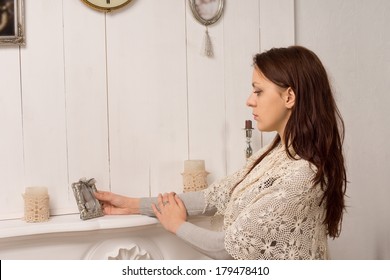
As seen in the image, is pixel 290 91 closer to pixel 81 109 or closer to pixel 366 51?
pixel 81 109

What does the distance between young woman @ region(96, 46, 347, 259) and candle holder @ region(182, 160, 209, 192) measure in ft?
Answer: 0.74

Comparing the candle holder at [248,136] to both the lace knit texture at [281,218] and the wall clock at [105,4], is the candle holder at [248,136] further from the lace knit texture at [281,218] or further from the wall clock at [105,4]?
the wall clock at [105,4]

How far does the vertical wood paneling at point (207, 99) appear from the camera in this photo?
4.97 feet

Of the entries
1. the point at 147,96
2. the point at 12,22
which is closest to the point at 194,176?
the point at 147,96

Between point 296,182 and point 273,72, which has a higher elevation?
point 273,72

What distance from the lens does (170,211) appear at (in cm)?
132

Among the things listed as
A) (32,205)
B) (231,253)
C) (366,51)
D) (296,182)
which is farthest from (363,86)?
(32,205)

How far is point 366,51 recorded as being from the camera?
68.5 inches

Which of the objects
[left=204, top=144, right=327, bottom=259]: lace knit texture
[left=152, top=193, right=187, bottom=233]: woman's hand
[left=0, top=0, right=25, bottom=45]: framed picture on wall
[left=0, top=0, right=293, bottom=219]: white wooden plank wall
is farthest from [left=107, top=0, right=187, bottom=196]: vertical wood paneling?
[left=204, top=144, right=327, bottom=259]: lace knit texture

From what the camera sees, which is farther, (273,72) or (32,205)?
(32,205)

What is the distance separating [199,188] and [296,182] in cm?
48

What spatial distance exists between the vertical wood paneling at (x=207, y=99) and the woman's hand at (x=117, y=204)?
10.4 inches

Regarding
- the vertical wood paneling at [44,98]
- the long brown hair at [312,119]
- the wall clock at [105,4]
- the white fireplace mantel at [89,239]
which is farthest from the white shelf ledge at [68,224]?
the wall clock at [105,4]

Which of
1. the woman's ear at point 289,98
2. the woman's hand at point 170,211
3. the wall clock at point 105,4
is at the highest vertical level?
the wall clock at point 105,4
